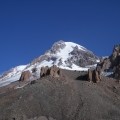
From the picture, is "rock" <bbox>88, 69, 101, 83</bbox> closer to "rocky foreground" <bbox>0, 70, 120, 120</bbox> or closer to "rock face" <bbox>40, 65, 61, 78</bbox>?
"rocky foreground" <bbox>0, 70, 120, 120</bbox>

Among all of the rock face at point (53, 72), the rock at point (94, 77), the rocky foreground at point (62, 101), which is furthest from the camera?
the rock face at point (53, 72)

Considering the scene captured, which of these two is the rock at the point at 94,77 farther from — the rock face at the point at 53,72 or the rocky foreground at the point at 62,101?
the rock face at the point at 53,72

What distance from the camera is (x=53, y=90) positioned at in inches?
4218

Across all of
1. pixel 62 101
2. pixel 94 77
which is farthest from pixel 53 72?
pixel 62 101

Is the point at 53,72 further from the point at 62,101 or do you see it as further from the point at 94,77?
the point at 62,101

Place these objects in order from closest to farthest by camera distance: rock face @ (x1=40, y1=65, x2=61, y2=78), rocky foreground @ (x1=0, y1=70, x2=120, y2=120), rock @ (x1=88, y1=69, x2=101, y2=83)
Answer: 1. rocky foreground @ (x1=0, y1=70, x2=120, y2=120)
2. rock @ (x1=88, y1=69, x2=101, y2=83)
3. rock face @ (x1=40, y1=65, x2=61, y2=78)

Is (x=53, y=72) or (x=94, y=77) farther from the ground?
(x=53, y=72)

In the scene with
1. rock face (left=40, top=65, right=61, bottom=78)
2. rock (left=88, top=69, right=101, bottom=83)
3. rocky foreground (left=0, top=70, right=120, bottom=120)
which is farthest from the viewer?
rock face (left=40, top=65, right=61, bottom=78)

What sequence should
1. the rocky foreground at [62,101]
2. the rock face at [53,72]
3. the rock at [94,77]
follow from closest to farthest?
the rocky foreground at [62,101] → the rock at [94,77] → the rock face at [53,72]

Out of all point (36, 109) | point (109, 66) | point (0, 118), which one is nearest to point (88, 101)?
point (36, 109)

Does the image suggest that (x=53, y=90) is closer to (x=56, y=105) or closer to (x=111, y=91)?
(x=56, y=105)

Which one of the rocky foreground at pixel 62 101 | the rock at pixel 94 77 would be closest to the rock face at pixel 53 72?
the rocky foreground at pixel 62 101

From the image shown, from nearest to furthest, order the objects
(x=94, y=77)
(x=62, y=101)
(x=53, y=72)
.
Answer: (x=62, y=101) → (x=94, y=77) → (x=53, y=72)

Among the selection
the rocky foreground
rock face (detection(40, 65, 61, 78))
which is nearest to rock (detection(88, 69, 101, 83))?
the rocky foreground
